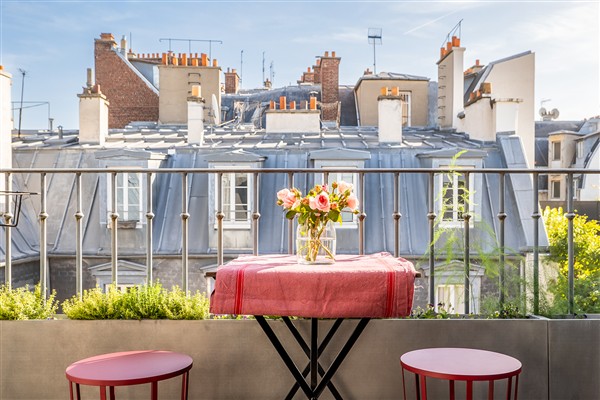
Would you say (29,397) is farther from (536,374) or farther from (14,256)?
(14,256)

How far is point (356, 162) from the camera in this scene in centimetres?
1105

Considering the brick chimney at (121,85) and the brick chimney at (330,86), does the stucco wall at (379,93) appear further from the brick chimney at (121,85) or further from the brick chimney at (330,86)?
the brick chimney at (121,85)

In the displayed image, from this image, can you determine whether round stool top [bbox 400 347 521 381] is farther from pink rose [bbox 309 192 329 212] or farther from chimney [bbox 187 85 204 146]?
chimney [bbox 187 85 204 146]

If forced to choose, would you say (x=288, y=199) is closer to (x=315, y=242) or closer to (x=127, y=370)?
(x=315, y=242)

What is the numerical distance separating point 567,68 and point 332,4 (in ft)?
22.0

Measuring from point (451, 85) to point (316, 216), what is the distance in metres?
13.8

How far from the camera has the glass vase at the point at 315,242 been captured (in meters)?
2.71

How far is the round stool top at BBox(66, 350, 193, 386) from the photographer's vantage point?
7.72 ft

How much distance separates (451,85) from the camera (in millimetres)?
15641

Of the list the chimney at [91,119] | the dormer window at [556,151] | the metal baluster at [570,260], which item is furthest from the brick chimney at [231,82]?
the metal baluster at [570,260]

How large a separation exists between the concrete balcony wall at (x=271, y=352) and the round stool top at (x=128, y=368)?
0.40 meters

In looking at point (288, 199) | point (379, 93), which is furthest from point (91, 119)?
point (288, 199)

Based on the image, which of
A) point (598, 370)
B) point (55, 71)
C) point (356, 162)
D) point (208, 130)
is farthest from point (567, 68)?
point (598, 370)

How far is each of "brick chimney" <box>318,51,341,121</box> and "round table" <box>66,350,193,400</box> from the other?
16.2 metres
